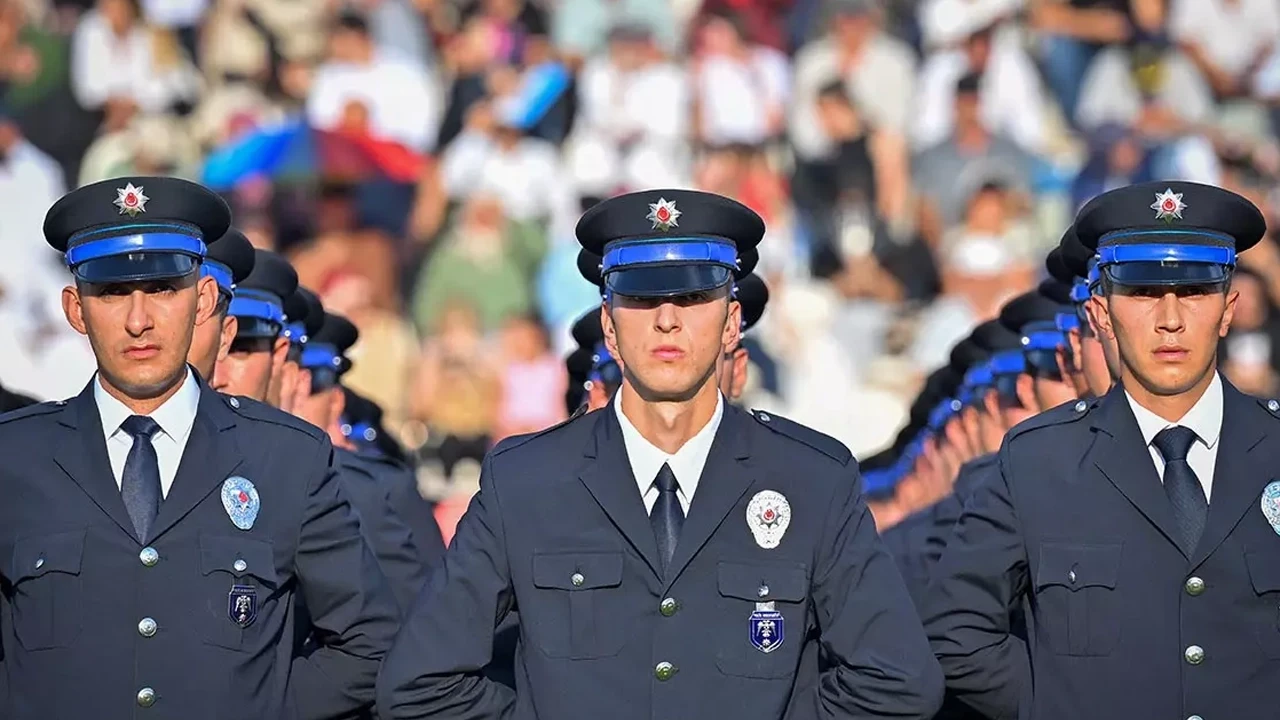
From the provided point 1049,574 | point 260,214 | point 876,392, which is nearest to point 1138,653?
point 1049,574

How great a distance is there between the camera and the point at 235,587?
5770 mm

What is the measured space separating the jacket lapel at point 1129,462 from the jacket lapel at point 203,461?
2.11m

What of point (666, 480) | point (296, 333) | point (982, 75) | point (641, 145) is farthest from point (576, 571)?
point (982, 75)

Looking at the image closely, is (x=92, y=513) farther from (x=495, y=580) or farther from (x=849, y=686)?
(x=849, y=686)

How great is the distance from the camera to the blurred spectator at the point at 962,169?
15.4 meters

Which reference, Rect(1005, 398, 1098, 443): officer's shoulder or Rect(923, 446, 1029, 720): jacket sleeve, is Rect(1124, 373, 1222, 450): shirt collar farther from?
Rect(923, 446, 1029, 720): jacket sleeve

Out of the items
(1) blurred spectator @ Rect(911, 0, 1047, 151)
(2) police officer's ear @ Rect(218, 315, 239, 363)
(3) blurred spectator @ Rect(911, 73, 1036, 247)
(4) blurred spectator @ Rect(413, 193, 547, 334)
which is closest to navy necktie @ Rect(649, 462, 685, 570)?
(2) police officer's ear @ Rect(218, 315, 239, 363)

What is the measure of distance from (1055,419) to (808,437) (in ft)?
2.07

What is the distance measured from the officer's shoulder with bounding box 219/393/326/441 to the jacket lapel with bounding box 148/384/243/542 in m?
0.04

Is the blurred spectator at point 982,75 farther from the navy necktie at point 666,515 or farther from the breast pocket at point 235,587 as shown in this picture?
the breast pocket at point 235,587

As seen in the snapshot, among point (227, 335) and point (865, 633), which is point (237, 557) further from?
point (865, 633)

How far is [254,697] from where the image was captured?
5.79m

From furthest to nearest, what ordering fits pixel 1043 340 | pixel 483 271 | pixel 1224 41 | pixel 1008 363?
1. pixel 1224 41
2. pixel 483 271
3. pixel 1008 363
4. pixel 1043 340

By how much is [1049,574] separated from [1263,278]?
9.50 meters
